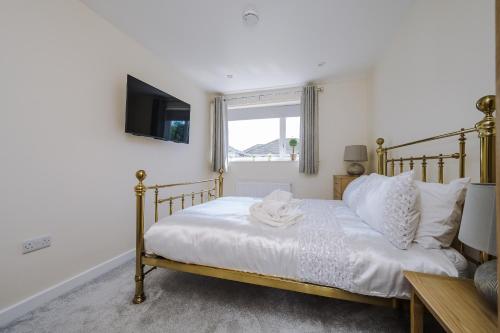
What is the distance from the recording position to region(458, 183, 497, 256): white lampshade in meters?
0.62

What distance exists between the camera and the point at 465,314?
0.68 m

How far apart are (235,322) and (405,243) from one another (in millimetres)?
1152

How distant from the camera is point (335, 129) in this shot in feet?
11.3

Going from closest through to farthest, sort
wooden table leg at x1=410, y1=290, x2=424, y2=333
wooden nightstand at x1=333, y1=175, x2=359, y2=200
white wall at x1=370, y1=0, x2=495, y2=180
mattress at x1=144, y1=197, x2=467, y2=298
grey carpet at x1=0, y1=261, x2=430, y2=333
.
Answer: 1. wooden table leg at x1=410, y1=290, x2=424, y2=333
2. mattress at x1=144, y1=197, x2=467, y2=298
3. white wall at x1=370, y1=0, x2=495, y2=180
4. grey carpet at x1=0, y1=261, x2=430, y2=333
5. wooden nightstand at x1=333, y1=175, x2=359, y2=200

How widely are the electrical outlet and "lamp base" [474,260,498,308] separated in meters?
2.61

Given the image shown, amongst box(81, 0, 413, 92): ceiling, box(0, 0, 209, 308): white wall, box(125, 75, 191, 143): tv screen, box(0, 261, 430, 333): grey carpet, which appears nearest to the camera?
box(0, 261, 430, 333): grey carpet

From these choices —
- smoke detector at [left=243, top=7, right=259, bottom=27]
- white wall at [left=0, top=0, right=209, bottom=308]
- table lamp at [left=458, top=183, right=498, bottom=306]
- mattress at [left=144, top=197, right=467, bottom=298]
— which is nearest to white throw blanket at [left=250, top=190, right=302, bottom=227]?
mattress at [left=144, top=197, right=467, bottom=298]

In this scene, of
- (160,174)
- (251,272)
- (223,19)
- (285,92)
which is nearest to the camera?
(251,272)

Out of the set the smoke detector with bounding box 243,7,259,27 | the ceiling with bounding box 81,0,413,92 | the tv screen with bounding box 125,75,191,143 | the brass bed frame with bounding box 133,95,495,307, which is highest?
the ceiling with bounding box 81,0,413,92

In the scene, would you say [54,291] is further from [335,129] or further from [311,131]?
[335,129]

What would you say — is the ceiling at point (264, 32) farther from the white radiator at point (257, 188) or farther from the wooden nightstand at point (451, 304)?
the wooden nightstand at point (451, 304)

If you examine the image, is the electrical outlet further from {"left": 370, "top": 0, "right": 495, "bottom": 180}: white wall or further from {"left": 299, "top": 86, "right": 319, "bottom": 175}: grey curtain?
{"left": 299, "top": 86, "right": 319, "bottom": 175}: grey curtain

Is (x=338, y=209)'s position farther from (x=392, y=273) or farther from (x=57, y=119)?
(x=57, y=119)

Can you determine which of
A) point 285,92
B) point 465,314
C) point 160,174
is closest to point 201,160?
point 160,174
